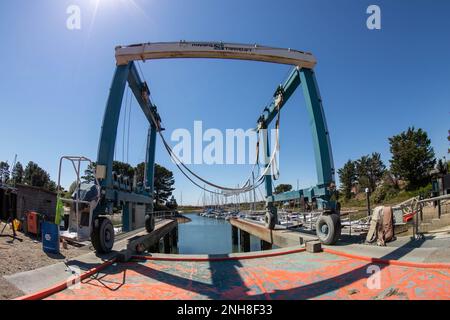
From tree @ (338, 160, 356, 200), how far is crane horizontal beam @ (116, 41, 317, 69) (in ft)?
227

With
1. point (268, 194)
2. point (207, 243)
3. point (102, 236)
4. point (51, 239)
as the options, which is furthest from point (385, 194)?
point (51, 239)

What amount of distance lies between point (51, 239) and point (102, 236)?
1431 mm

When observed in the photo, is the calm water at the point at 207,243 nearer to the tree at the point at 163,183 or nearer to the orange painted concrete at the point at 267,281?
the orange painted concrete at the point at 267,281

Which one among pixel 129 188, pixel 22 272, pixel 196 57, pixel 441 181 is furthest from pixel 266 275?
pixel 441 181

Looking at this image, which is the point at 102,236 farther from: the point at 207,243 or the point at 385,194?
the point at 385,194

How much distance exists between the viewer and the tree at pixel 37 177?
250 ft

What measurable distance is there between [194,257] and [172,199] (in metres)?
72.5

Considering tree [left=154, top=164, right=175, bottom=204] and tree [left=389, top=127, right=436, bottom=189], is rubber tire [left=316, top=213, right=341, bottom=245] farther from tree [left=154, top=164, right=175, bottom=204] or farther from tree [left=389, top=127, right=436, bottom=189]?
tree [left=154, top=164, right=175, bottom=204]

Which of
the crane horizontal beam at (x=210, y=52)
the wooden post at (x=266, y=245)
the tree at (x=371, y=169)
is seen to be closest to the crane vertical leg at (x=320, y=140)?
the crane horizontal beam at (x=210, y=52)

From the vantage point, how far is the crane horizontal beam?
1052 cm

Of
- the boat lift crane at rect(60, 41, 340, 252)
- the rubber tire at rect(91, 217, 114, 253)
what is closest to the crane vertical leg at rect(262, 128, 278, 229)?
the boat lift crane at rect(60, 41, 340, 252)

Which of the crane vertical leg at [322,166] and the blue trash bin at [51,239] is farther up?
the crane vertical leg at [322,166]

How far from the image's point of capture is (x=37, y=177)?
77.0m

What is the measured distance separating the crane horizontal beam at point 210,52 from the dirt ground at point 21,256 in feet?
24.5
